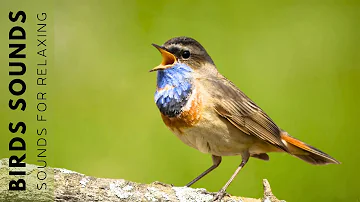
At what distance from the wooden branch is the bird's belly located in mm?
477

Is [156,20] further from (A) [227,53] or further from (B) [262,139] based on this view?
(B) [262,139]

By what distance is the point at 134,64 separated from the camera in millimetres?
5102

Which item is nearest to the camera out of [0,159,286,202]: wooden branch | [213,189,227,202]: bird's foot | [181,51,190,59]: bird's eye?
[0,159,286,202]: wooden branch

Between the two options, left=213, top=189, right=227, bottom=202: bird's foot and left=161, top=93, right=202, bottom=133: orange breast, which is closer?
left=213, top=189, right=227, bottom=202: bird's foot

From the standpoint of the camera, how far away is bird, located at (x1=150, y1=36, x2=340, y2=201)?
349 cm

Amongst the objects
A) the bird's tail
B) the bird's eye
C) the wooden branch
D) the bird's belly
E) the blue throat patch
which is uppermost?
the bird's eye

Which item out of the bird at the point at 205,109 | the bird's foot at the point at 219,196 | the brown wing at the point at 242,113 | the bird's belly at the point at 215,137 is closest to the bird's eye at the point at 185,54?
the bird at the point at 205,109

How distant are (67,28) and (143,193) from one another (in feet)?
9.01

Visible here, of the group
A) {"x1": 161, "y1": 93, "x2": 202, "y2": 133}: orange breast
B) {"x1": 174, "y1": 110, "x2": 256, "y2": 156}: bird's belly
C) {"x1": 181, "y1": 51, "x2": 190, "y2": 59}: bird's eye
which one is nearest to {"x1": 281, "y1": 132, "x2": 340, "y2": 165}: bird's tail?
{"x1": 174, "y1": 110, "x2": 256, "y2": 156}: bird's belly

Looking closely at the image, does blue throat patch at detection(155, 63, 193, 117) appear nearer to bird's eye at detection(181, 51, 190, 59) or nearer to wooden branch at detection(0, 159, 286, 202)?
bird's eye at detection(181, 51, 190, 59)

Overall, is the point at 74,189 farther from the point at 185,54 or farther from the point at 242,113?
the point at 242,113

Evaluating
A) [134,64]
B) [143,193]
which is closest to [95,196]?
[143,193]

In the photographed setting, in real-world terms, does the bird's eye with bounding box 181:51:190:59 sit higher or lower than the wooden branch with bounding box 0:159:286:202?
higher

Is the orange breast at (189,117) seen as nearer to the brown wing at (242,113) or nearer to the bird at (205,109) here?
the bird at (205,109)
